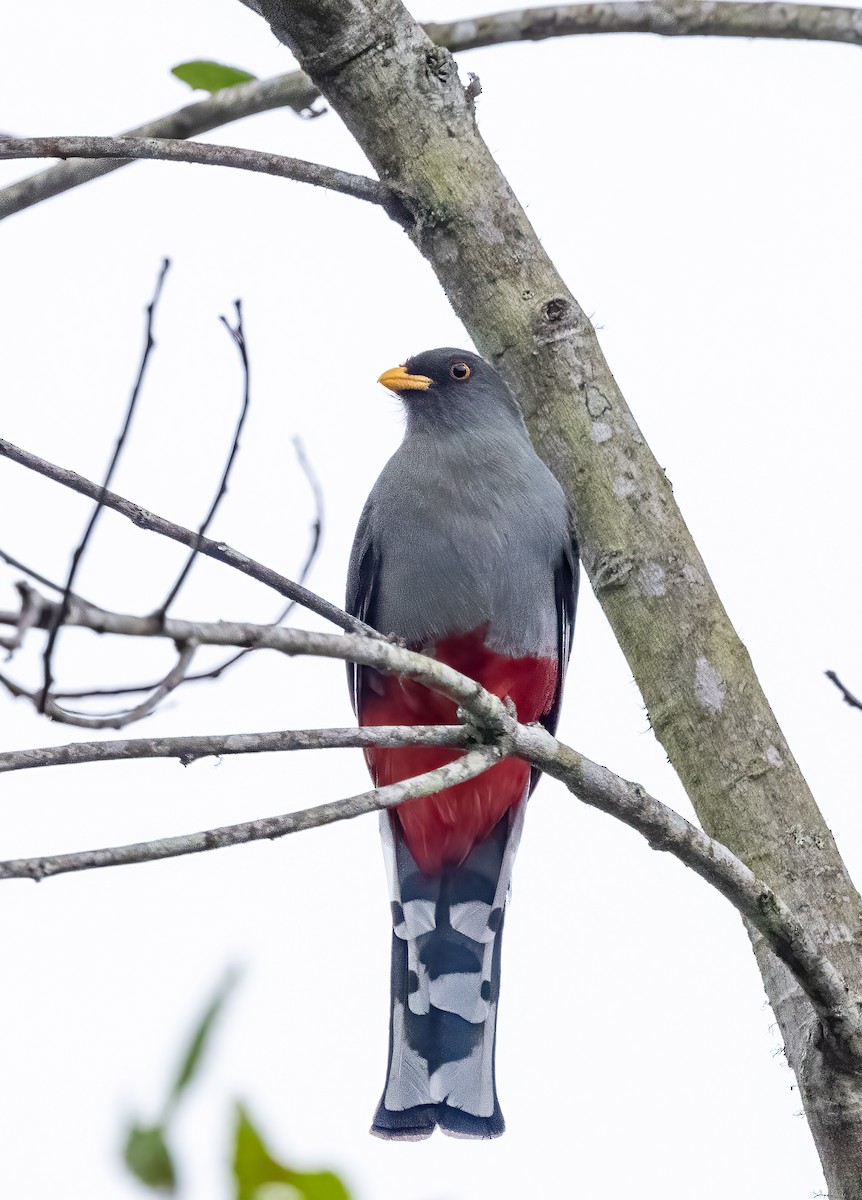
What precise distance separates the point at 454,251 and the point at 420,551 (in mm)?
1098

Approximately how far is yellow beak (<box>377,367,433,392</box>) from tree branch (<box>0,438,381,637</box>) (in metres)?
2.56

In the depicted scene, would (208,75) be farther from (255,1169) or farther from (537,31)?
(255,1169)

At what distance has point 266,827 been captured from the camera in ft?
6.86

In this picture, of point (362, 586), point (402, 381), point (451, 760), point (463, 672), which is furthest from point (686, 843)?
point (402, 381)

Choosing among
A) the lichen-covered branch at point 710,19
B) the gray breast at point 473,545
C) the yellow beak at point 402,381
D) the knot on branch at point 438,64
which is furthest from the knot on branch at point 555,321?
the yellow beak at point 402,381

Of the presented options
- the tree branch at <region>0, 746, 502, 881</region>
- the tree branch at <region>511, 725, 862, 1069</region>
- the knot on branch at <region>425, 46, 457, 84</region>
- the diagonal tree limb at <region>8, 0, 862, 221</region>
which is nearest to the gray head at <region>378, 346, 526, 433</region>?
the diagonal tree limb at <region>8, 0, 862, 221</region>

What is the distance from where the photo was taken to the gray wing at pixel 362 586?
454 centimetres

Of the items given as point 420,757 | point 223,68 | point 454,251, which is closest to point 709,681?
point 454,251

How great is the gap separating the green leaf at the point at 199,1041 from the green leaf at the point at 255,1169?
0.05 meters

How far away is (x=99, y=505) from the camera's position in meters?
1.92

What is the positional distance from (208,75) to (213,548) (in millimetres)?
1859

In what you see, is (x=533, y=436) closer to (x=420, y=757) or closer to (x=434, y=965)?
(x=420, y=757)

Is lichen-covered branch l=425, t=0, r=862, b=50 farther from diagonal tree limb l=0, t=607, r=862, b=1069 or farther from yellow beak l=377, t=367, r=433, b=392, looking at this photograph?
diagonal tree limb l=0, t=607, r=862, b=1069

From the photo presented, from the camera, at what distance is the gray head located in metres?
4.95
